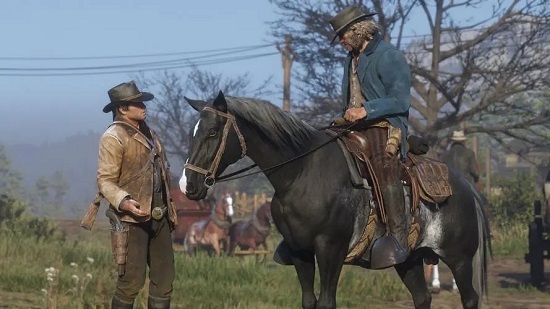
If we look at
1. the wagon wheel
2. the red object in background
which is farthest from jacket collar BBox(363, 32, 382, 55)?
the red object in background

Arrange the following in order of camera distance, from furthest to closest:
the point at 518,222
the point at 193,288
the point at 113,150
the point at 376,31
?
1. the point at 518,222
2. the point at 193,288
3. the point at 376,31
4. the point at 113,150

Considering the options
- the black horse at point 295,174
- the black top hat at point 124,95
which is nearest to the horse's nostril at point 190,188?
the black horse at point 295,174

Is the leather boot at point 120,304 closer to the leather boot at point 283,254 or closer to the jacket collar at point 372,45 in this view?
the leather boot at point 283,254

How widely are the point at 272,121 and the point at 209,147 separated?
0.57m

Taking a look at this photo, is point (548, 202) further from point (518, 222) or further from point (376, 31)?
point (518, 222)

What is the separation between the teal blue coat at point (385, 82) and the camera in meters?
8.50

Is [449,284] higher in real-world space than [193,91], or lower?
lower

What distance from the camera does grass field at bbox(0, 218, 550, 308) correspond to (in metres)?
12.4

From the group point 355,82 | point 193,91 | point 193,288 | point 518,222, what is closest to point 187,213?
point 518,222

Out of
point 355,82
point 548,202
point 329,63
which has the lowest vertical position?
point 548,202

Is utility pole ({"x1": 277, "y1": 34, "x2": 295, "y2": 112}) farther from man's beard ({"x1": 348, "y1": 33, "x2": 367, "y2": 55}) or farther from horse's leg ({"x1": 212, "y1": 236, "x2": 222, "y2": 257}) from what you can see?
man's beard ({"x1": 348, "y1": 33, "x2": 367, "y2": 55})

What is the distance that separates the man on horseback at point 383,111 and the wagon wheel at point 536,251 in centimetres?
715

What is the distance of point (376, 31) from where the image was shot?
8.71 m

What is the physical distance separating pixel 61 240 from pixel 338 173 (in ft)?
40.1
